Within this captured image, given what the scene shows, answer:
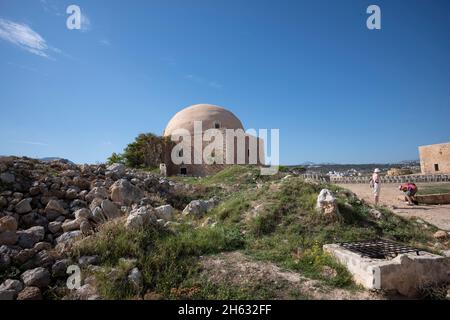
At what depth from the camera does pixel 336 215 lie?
4.88 m

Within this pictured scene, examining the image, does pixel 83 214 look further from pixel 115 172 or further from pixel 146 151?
pixel 146 151

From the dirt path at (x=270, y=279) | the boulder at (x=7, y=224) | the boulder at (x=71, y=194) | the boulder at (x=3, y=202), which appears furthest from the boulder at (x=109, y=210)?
the dirt path at (x=270, y=279)

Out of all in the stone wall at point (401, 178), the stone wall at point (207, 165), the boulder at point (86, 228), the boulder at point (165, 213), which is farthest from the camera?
the stone wall at point (207, 165)

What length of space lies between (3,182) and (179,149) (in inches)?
667

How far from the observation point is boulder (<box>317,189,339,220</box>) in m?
4.89

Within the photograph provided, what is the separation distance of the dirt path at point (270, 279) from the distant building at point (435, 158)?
85.3ft

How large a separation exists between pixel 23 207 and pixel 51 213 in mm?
464

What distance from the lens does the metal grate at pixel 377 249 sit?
354 centimetres

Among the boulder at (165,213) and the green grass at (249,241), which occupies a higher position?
the boulder at (165,213)

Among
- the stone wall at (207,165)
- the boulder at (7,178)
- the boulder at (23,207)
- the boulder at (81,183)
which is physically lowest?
the boulder at (23,207)

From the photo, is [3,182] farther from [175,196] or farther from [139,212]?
[175,196]

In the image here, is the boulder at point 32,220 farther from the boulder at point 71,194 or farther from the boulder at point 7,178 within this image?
the boulder at point 7,178
